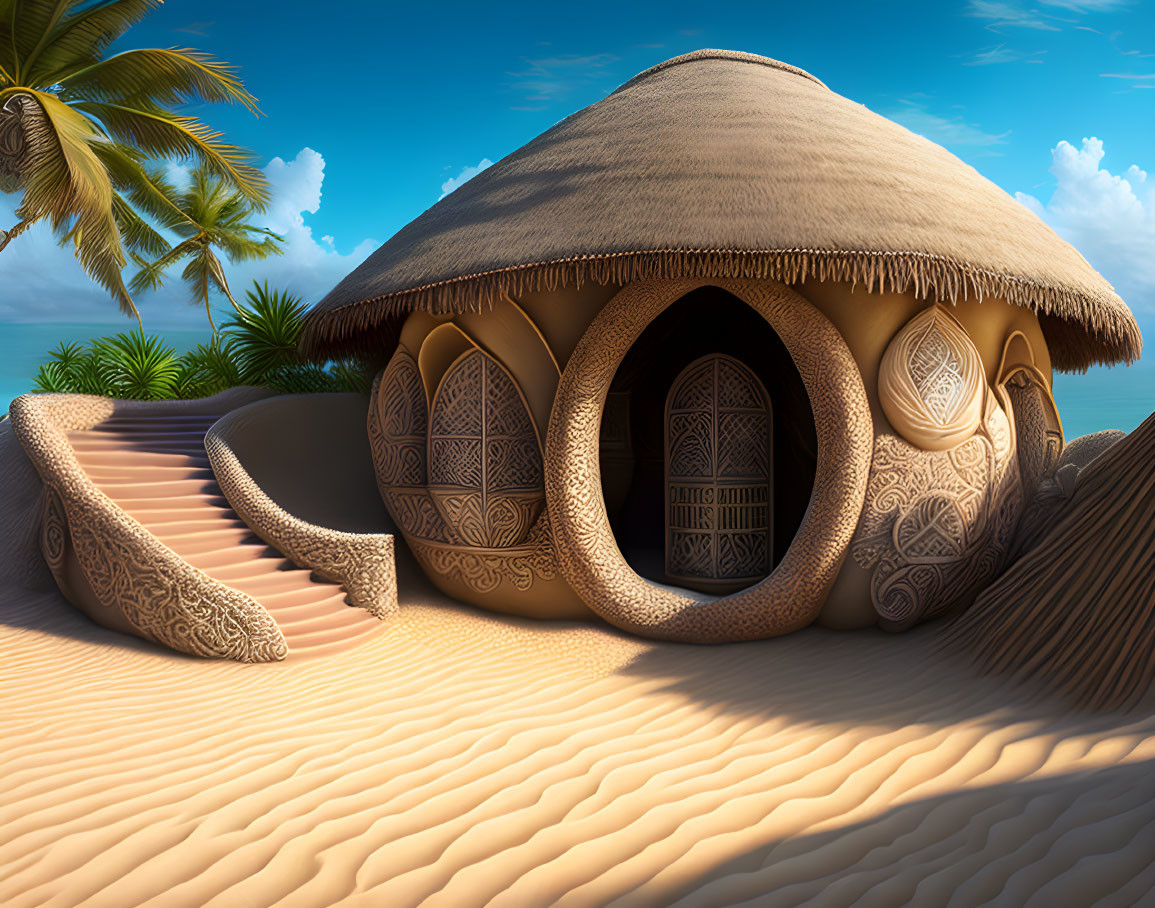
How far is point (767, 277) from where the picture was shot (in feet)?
17.7

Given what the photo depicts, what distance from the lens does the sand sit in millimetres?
2879

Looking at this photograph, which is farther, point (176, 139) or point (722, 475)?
point (176, 139)

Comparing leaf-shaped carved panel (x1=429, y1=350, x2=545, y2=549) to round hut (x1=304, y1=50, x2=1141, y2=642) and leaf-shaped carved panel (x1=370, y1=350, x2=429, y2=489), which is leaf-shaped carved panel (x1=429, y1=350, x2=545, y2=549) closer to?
round hut (x1=304, y1=50, x2=1141, y2=642)

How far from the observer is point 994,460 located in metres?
5.89

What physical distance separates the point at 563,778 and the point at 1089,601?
3.34 m

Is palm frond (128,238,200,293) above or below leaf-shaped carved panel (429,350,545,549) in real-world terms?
above

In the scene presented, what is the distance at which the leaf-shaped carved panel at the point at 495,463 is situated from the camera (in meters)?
6.21

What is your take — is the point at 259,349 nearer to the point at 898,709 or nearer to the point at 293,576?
the point at 293,576

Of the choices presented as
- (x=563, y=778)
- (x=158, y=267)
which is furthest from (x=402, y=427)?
(x=158, y=267)

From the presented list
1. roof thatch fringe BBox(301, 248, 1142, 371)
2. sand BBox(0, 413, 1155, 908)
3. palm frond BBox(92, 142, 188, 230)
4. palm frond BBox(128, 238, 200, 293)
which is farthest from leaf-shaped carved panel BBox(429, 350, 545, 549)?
palm frond BBox(128, 238, 200, 293)

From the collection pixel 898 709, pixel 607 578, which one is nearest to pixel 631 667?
pixel 607 578

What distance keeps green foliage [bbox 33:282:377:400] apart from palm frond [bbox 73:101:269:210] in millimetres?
2407

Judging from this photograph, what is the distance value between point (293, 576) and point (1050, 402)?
6345 mm

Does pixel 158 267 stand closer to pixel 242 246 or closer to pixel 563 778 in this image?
pixel 242 246
